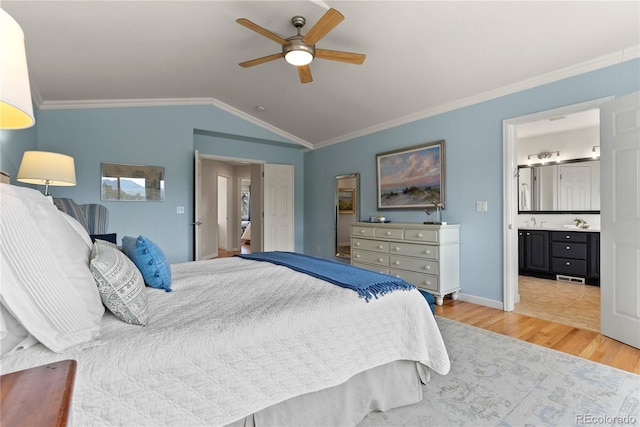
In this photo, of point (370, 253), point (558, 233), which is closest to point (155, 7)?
point (370, 253)

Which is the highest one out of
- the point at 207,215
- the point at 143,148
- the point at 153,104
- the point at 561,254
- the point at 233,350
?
the point at 153,104

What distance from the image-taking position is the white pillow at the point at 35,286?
0.88 meters

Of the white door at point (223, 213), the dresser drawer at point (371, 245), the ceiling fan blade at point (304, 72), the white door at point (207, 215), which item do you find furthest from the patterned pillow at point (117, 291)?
the white door at point (223, 213)

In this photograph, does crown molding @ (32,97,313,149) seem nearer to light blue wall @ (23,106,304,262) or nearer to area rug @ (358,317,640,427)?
light blue wall @ (23,106,304,262)

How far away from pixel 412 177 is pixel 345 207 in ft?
4.94

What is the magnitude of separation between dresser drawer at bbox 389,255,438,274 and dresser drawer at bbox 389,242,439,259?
0.06 meters

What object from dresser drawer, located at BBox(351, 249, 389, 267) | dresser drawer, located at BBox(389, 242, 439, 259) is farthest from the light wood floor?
dresser drawer, located at BBox(351, 249, 389, 267)

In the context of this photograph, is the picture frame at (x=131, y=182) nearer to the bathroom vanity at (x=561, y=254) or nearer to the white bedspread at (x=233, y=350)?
the white bedspread at (x=233, y=350)

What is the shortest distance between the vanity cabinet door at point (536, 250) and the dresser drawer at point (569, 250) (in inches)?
4.1

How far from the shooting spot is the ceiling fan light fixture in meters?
2.42

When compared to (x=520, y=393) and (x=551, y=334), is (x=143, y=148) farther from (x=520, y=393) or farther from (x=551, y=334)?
(x=551, y=334)

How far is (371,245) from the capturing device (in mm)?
4320

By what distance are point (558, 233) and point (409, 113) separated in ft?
9.92

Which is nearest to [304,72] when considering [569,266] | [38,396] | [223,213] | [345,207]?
[38,396]
